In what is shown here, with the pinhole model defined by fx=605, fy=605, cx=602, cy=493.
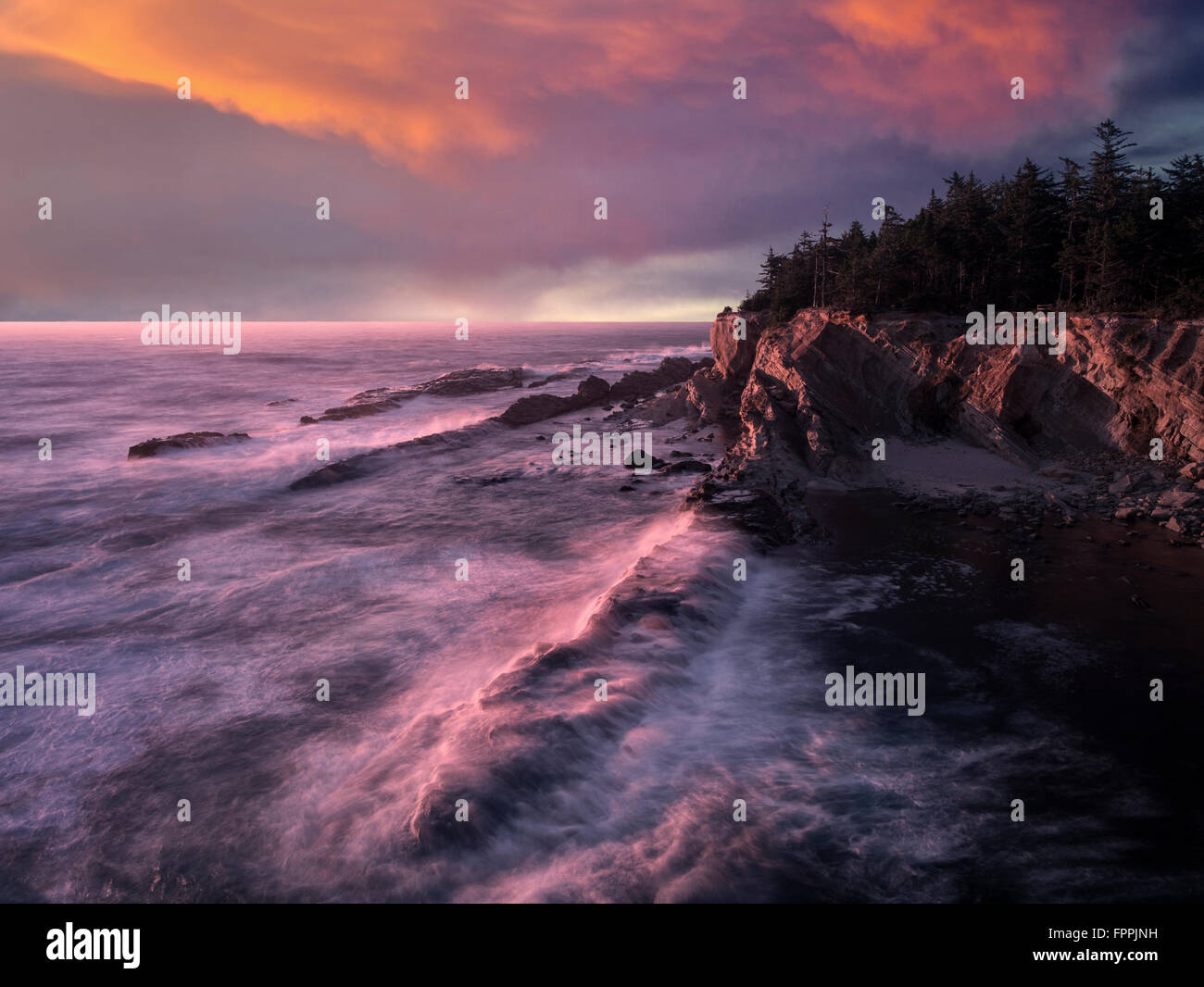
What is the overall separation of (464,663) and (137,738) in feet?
21.1

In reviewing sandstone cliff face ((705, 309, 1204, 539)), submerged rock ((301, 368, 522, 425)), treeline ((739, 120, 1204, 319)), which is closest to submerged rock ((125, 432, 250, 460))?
submerged rock ((301, 368, 522, 425))

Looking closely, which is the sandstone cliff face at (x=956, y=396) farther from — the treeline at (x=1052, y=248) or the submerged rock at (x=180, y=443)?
the submerged rock at (x=180, y=443)

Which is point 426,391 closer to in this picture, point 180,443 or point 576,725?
point 180,443

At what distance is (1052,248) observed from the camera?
35688mm

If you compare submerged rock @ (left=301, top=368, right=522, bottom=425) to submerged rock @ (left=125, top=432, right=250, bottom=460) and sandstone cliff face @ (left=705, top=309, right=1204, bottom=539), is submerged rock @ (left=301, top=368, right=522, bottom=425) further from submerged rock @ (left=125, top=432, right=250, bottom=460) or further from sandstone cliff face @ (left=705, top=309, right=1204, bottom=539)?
sandstone cliff face @ (left=705, top=309, right=1204, bottom=539)

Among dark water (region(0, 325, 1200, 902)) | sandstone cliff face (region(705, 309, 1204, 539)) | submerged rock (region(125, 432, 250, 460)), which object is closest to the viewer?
dark water (region(0, 325, 1200, 902))

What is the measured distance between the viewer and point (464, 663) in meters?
14.4

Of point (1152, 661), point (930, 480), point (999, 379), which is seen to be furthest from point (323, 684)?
point (999, 379)

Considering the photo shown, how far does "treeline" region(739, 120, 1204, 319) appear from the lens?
93.0 feet

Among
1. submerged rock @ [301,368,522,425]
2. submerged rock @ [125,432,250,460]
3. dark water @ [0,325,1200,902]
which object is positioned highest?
submerged rock @ [301,368,522,425]

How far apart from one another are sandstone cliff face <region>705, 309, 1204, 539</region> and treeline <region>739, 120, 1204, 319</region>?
8.41 ft

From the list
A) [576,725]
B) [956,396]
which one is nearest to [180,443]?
[576,725]
